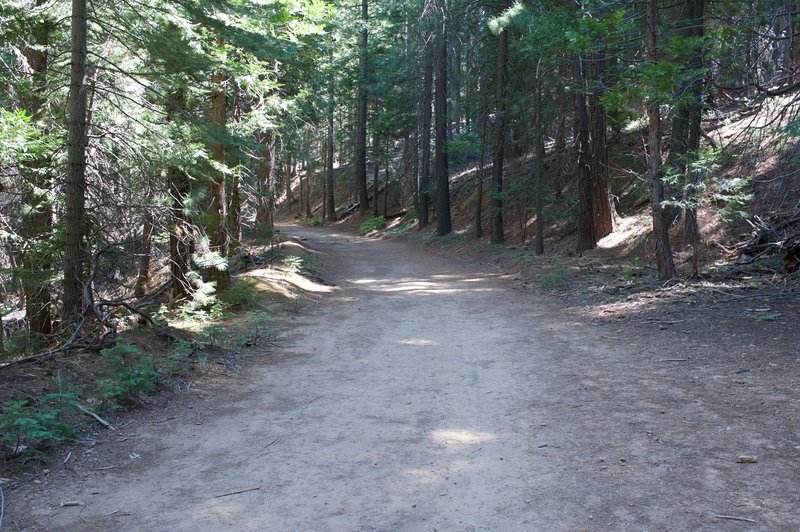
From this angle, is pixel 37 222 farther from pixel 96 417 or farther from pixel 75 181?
pixel 96 417

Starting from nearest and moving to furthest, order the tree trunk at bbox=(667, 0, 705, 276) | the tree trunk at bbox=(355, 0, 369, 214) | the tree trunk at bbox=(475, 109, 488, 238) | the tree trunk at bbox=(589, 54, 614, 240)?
1. the tree trunk at bbox=(667, 0, 705, 276)
2. the tree trunk at bbox=(589, 54, 614, 240)
3. the tree trunk at bbox=(475, 109, 488, 238)
4. the tree trunk at bbox=(355, 0, 369, 214)

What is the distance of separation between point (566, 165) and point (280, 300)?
13675 millimetres

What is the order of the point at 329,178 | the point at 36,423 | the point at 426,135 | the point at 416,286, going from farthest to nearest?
the point at 329,178, the point at 426,135, the point at 416,286, the point at 36,423

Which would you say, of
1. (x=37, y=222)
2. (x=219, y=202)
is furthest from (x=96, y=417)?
(x=219, y=202)

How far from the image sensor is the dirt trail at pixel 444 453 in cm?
373

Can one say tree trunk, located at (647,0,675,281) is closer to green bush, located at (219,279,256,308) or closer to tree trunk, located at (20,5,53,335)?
green bush, located at (219,279,256,308)

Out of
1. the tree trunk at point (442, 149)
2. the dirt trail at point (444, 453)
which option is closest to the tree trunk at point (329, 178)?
the tree trunk at point (442, 149)

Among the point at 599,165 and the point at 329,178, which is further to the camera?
the point at 329,178

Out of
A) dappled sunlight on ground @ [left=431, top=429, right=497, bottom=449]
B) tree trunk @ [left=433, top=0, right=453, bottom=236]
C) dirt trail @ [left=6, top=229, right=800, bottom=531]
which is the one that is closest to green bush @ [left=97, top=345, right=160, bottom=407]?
dirt trail @ [left=6, top=229, right=800, bottom=531]

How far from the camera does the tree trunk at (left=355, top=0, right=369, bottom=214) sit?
32.7 m

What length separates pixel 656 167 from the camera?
35.0 ft

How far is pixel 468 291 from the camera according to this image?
13.7m

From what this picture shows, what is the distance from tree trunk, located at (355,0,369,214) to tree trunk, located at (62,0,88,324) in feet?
85.4

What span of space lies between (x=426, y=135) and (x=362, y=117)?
6914 mm
